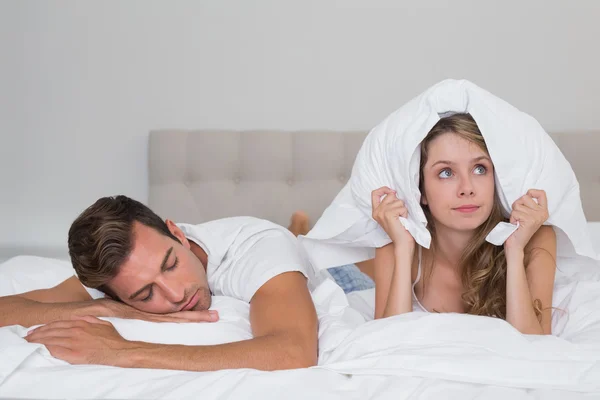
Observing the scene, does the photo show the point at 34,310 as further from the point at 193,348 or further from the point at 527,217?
the point at 527,217

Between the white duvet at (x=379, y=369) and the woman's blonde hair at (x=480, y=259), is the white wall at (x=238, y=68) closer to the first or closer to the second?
the woman's blonde hair at (x=480, y=259)

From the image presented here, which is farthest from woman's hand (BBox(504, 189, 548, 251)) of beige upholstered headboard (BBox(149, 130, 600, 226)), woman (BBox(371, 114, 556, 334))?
beige upholstered headboard (BBox(149, 130, 600, 226))

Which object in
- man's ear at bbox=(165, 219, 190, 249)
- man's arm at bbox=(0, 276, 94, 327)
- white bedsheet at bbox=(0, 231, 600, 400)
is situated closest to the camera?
white bedsheet at bbox=(0, 231, 600, 400)

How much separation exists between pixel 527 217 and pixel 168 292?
88 centimetres

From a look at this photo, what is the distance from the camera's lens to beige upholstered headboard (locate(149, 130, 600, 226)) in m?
2.73

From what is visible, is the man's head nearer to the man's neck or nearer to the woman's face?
the man's neck

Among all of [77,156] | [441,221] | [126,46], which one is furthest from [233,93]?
[441,221]

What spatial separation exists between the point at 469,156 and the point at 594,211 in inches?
49.8

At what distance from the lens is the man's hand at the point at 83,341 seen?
1324 mm

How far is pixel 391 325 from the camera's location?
1.41m

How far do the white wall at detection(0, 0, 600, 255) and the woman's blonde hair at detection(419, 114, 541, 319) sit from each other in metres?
1.10

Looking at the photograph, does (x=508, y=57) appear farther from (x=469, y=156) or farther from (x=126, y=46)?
(x=126, y=46)

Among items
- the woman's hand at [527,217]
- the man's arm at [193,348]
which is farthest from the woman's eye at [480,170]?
the man's arm at [193,348]

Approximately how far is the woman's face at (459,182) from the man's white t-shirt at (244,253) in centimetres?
40
